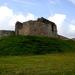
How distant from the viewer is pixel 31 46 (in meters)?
47.2

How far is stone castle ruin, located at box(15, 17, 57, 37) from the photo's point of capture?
68.0 metres

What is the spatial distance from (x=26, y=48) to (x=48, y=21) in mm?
26513

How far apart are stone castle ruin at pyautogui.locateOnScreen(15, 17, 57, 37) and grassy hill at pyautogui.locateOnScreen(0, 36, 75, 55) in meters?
13.9

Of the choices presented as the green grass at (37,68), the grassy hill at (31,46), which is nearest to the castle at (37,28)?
the grassy hill at (31,46)

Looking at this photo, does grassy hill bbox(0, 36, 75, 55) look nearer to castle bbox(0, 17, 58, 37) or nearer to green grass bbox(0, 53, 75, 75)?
castle bbox(0, 17, 58, 37)

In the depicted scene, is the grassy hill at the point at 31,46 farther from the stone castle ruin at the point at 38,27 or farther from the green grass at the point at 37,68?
the green grass at the point at 37,68

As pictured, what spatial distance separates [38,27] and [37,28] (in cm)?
41

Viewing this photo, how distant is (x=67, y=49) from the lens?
156 ft

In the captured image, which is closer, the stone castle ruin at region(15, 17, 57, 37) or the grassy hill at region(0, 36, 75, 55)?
the grassy hill at region(0, 36, 75, 55)

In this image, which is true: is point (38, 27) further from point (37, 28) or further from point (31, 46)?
point (31, 46)

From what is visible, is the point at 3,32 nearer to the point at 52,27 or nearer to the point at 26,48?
the point at 52,27

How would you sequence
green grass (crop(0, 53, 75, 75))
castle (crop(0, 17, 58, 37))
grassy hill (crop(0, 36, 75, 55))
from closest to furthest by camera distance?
green grass (crop(0, 53, 75, 75))
grassy hill (crop(0, 36, 75, 55))
castle (crop(0, 17, 58, 37))

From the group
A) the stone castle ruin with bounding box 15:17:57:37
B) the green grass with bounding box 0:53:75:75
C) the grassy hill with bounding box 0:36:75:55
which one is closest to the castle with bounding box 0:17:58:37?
the stone castle ruin with bounding box 15:17:57:37

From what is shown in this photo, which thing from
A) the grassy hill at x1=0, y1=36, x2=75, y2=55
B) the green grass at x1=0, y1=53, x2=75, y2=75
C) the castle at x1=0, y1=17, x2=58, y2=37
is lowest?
the green grass at x1=0, y1=53, x2=75, y2=75
